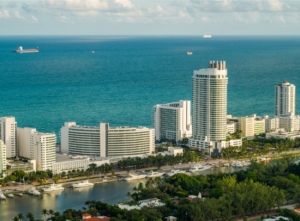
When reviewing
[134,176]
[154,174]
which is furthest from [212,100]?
[134,176]

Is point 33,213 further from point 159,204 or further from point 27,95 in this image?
point 27,95

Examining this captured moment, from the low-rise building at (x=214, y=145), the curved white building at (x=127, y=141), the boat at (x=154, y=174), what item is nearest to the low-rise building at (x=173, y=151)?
the curved white building at (x=127, y=141)

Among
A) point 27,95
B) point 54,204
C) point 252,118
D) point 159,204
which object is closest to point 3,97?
point 27,95

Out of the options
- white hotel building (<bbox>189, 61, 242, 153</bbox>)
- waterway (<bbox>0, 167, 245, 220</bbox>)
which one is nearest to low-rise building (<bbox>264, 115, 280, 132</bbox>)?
white hotel building (<bbox>189, 61, 242, 153</bbox>)

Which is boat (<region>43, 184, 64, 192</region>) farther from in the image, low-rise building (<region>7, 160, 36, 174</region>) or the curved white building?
the curved white building

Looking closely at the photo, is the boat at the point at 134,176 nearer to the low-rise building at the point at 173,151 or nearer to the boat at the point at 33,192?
the low-rise building at the point at 173,151
